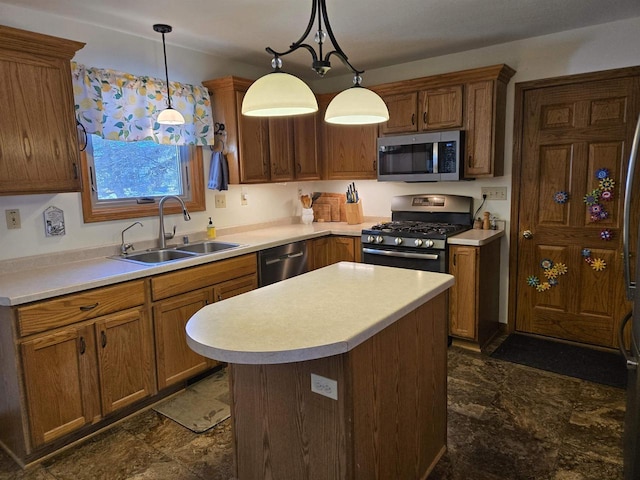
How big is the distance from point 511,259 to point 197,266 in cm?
256

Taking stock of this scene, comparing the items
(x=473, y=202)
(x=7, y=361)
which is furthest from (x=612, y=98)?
(x=7, y=361)

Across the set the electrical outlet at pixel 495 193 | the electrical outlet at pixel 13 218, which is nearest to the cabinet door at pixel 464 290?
the electrical outlet at pixel 495 193

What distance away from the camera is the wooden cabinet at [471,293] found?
330cm

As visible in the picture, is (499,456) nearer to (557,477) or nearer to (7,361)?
(557,477)

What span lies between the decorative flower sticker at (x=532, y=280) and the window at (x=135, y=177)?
9.06ft

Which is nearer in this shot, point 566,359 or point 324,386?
point 324,386

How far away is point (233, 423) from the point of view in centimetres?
179

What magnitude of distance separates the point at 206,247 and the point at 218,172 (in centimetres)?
61

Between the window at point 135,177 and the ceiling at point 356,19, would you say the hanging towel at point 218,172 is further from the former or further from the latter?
the ceiling at point 356,19

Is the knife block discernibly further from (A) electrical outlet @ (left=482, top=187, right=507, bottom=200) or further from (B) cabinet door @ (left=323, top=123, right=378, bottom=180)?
(A) electrical outlet @ (left=482, top=187, right=507, bottom=200)

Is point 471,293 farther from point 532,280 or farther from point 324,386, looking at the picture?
point 324,386

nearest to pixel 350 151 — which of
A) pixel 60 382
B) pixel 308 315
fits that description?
pixel 308 315

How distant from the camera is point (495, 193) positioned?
372cm

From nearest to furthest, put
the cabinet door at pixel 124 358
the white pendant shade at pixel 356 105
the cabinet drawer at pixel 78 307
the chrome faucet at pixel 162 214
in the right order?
the white pendant shade at pixel 356 105 < the cabinet drawer at pixel 78 307 < the cabinet door at pixel 124 358 < the chrome faucet at pixel 162 214
